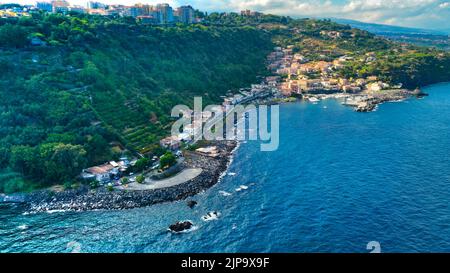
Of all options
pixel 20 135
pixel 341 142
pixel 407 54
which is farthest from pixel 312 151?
pixel 407 54

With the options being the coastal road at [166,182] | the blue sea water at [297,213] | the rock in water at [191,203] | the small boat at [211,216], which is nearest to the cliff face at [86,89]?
the coastal road at [166,182]

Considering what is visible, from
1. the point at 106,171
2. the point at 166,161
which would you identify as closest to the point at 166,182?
the point at 166,161

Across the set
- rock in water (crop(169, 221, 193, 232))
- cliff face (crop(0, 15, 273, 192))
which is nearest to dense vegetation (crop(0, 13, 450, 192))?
cliff face (crop(0, 15, 273, 192))
